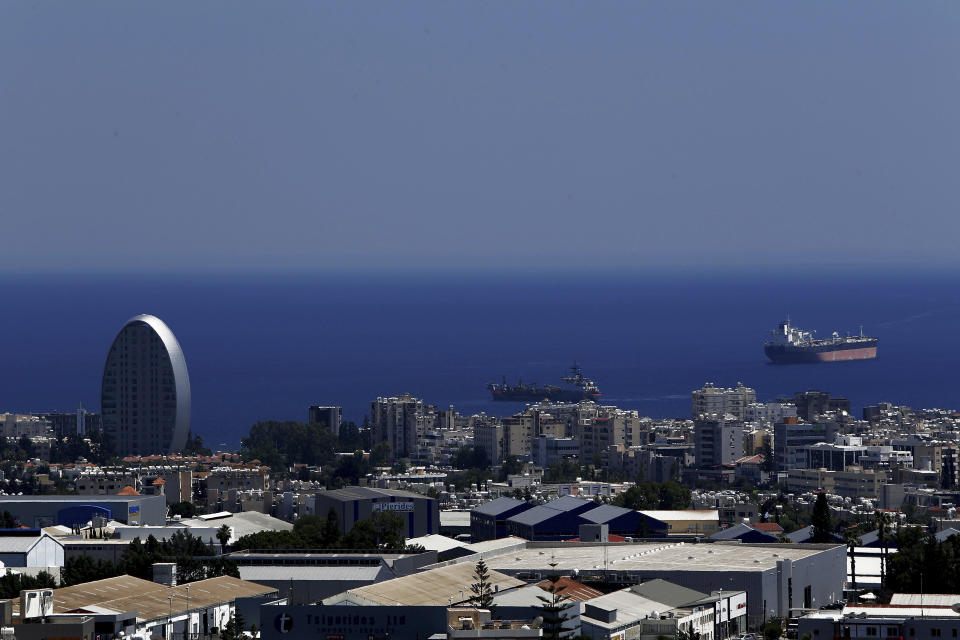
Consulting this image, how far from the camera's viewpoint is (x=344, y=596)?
30.0 m

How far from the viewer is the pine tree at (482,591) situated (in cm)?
3100

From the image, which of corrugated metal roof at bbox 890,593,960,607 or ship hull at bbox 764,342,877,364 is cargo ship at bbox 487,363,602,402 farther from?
corrugated metal roof at bbox 890,593,960,607

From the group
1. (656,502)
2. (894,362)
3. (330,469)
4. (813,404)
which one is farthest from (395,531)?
(894,362)

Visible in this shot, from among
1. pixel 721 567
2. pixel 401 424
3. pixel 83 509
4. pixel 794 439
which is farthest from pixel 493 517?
pixel 401 424

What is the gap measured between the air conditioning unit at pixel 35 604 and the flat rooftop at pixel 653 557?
11.5 m

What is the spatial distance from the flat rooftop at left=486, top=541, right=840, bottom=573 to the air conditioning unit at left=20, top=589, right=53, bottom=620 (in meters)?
11.5

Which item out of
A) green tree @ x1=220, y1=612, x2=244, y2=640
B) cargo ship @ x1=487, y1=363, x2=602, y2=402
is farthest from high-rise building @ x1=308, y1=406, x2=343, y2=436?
green tree @ x1=220, y1=612, x2=244, y2=640

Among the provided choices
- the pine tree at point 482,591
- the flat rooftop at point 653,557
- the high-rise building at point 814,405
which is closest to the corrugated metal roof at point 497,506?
the flat rooftop at point 653,557

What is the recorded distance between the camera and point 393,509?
4828 cm

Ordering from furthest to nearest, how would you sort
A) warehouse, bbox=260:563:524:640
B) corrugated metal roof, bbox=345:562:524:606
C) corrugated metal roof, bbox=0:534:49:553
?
corrugated metal roof, bbox=0:534:49:553 → corrugated metal roof, bbox=345:562:524:606 → warehouse, bbox=260:563:524:640

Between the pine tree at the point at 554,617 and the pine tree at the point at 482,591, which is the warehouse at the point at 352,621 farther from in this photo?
the pine tree at the point at 482,591

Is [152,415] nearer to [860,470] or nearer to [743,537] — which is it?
[860,470]

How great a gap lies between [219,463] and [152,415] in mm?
8678

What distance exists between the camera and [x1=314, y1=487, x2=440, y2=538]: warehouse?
48.2 m
